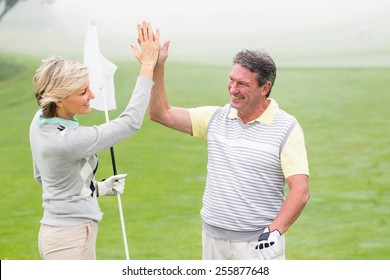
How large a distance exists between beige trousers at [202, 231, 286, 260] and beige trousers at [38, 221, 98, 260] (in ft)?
1.75

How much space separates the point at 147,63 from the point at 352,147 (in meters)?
11.6

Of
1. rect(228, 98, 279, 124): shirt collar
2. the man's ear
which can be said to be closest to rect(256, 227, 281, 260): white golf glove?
rect(228, 98, 279, 124): shirt collar

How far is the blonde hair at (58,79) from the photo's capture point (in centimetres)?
350

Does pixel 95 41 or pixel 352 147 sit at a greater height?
pixel 95 41

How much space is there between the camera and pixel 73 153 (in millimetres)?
3508

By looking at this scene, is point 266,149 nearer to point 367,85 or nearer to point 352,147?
point 352,147

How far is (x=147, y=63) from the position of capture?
368cm

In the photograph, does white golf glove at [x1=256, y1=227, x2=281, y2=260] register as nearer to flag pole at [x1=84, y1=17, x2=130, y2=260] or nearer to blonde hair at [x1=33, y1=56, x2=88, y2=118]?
flag pole at [x1=84, y1=17, x2=130, y2=260]

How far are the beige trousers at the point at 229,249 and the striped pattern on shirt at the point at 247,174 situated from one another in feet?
0.24

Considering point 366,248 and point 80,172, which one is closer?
point 80,172

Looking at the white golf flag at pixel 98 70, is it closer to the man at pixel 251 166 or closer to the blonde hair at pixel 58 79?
the man at pixel 251 166

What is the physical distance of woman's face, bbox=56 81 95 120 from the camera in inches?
→ 139

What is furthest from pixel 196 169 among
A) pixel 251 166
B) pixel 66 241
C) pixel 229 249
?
pixel 66 241

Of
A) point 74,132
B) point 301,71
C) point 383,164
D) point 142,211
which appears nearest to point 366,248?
point 142,211
